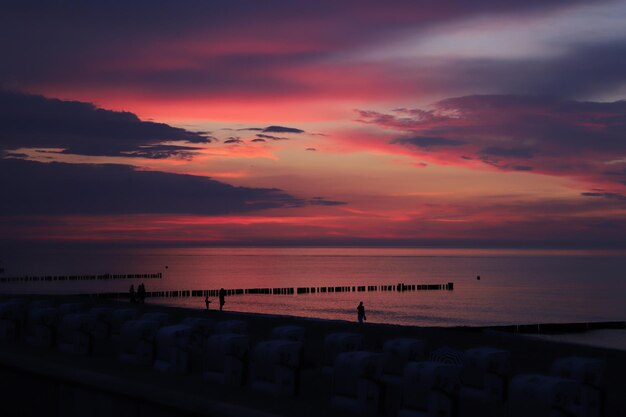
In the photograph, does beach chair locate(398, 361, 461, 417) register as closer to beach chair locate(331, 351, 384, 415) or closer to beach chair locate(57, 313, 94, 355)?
beach chair locate(331, 351, 384, 415)

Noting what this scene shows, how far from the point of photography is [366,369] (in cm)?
1409

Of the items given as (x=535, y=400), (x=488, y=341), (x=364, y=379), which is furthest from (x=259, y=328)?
(x=535, y=400)

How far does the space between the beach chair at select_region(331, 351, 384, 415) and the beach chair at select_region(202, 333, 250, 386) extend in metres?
2.51

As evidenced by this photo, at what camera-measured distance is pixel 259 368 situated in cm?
1631

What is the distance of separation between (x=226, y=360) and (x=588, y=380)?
725 centimetres

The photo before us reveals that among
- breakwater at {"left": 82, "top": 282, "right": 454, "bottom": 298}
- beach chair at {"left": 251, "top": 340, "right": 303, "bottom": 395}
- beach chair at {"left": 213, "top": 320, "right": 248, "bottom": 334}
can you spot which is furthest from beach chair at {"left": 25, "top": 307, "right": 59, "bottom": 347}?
breakwater at {"left": 82, "top": 282, "right": 454, "bottom": 298}

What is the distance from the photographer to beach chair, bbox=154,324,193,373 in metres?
17.7

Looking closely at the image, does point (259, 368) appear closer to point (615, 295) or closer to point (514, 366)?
point (514, 366)

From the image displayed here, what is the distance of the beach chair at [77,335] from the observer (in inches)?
810

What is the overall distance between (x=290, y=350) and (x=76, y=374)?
4.99 meters

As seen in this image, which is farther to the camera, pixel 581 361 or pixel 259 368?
pixel 259 368

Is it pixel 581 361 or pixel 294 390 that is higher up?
pixel 581 361

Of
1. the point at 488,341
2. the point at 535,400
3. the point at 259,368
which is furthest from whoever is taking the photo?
the point at 488,341

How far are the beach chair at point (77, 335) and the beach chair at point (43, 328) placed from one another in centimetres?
109
